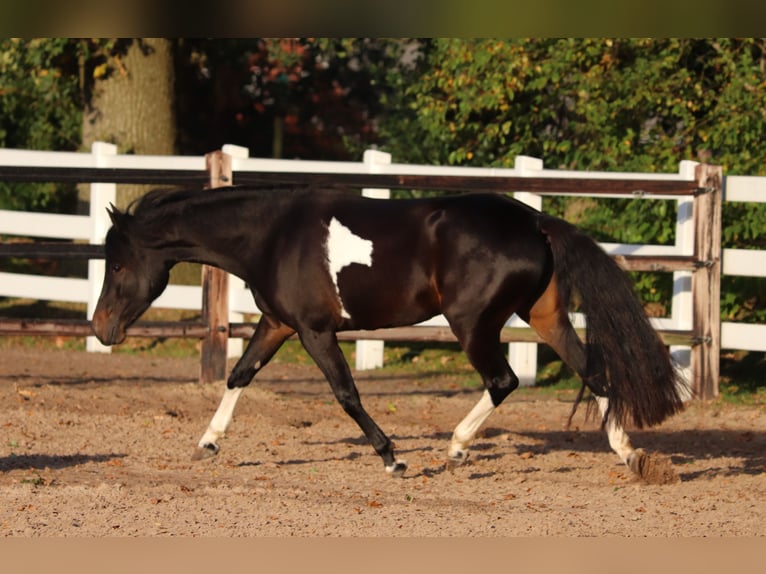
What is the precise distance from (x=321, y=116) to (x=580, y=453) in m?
12.1

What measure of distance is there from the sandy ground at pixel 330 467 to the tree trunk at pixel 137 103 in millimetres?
3539

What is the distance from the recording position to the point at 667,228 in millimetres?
9609

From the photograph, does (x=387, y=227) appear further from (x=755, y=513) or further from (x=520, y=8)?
(x=520, y=8)

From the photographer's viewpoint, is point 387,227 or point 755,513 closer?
point 755,513

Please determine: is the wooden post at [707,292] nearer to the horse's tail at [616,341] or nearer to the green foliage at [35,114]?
the horse's tail at [616,341]

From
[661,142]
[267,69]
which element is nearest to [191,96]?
[267,69]

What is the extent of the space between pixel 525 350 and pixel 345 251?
4081 mm

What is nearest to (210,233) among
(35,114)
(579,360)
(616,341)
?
(579,360)

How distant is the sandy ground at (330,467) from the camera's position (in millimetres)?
4211

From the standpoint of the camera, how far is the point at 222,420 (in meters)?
5.86

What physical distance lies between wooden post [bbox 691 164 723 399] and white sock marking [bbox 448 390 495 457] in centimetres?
329

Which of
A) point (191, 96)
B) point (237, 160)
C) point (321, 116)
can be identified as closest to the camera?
point (237, 160)

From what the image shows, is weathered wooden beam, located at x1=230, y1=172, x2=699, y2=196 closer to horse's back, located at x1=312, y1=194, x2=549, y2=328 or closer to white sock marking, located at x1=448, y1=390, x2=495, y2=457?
horse's back, located at x1=312, y1=194, x2=549, y2=328

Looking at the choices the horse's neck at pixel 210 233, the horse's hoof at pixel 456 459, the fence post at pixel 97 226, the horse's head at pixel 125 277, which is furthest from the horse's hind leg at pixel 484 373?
the fence post at pixel 97 226
